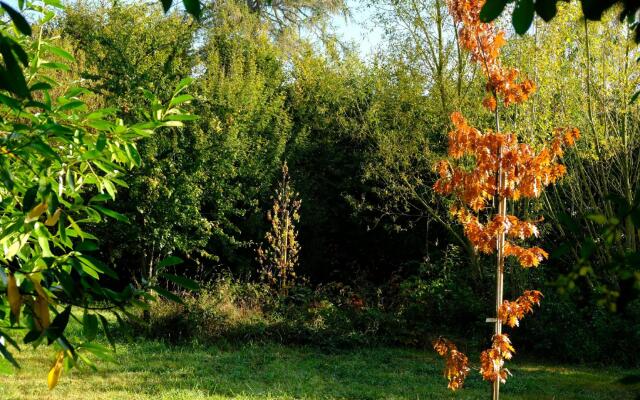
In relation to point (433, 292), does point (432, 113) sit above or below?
above

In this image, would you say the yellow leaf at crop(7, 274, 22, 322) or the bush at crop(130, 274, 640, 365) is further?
the bush at crop(130, 274, 640, 365)

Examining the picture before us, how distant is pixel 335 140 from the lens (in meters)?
12.6

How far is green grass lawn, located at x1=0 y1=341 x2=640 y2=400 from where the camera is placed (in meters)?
6.36

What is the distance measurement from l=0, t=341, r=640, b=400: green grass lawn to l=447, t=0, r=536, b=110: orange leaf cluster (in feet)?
9.63

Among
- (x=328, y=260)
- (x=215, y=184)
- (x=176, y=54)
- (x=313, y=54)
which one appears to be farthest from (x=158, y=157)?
(x=313, y=54)

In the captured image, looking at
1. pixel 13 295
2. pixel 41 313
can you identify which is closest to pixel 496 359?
pixel 41 313

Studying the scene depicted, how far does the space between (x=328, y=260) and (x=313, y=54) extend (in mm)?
5567

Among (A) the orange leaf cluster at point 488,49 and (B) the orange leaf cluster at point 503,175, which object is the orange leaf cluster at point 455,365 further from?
(A) the orange leaf cluster at point 488,49

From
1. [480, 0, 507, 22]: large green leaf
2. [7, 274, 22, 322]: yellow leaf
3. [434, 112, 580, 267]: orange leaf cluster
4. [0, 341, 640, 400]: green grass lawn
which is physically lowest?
[0, 341, 640, 400]: green grass lawn

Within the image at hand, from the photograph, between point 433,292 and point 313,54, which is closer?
point 433,292

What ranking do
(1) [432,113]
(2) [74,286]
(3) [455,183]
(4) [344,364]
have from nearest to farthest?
1. (2) [74,286]
2. (3) [455,183]
3. (4) [344,364]
4. (1) [432,113]

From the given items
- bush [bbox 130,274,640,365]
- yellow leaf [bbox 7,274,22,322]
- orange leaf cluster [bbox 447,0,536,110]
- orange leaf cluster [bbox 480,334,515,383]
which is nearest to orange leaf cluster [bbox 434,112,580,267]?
orange leaf cluster [bbox 447,0,536,110]

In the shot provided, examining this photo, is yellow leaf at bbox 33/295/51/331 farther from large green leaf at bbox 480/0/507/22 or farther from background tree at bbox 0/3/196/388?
large green leaf at bbox 480/0/507/22

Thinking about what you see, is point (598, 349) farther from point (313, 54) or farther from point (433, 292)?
point (313, 54)
